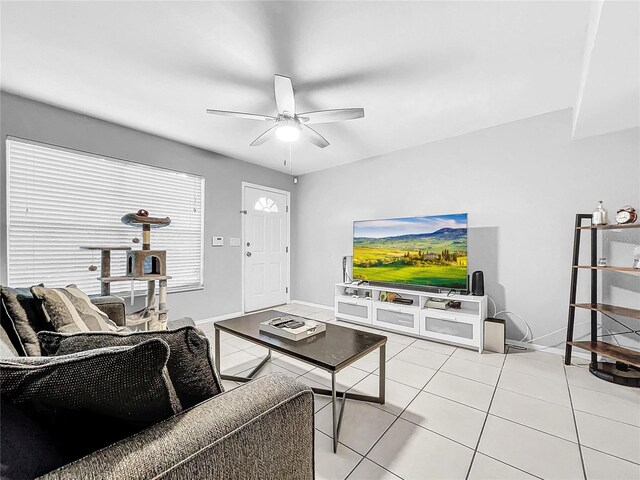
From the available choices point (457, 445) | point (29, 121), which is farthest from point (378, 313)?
point (29, 121)

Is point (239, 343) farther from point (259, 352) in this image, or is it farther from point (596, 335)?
point (596, 335)

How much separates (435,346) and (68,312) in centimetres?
301

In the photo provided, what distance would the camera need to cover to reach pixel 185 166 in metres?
3.57

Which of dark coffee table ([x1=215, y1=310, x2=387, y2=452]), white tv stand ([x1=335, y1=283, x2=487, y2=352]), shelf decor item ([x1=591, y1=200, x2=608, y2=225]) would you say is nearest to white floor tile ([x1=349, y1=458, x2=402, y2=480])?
dark coffee table ([x1=215, y1=310, x2=387, y2=452])

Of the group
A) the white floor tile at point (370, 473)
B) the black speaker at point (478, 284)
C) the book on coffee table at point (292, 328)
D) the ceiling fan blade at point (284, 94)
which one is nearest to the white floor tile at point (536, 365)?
the black speaker at point (478, 284)

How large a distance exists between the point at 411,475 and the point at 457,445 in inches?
14.2

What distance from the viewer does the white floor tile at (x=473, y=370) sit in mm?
2241

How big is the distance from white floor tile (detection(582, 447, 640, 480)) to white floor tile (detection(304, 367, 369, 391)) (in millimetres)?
1313

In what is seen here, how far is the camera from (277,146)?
144 inches

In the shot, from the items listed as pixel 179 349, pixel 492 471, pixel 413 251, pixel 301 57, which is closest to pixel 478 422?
pixel 492 471

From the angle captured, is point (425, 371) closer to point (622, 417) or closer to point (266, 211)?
point (622, 417)

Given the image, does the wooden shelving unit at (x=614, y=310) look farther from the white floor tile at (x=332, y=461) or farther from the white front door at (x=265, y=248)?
the white front door at (x=265, y=248)

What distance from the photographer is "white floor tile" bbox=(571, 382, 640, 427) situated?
5.67 ft

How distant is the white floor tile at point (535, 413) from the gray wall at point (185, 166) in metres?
3.31
